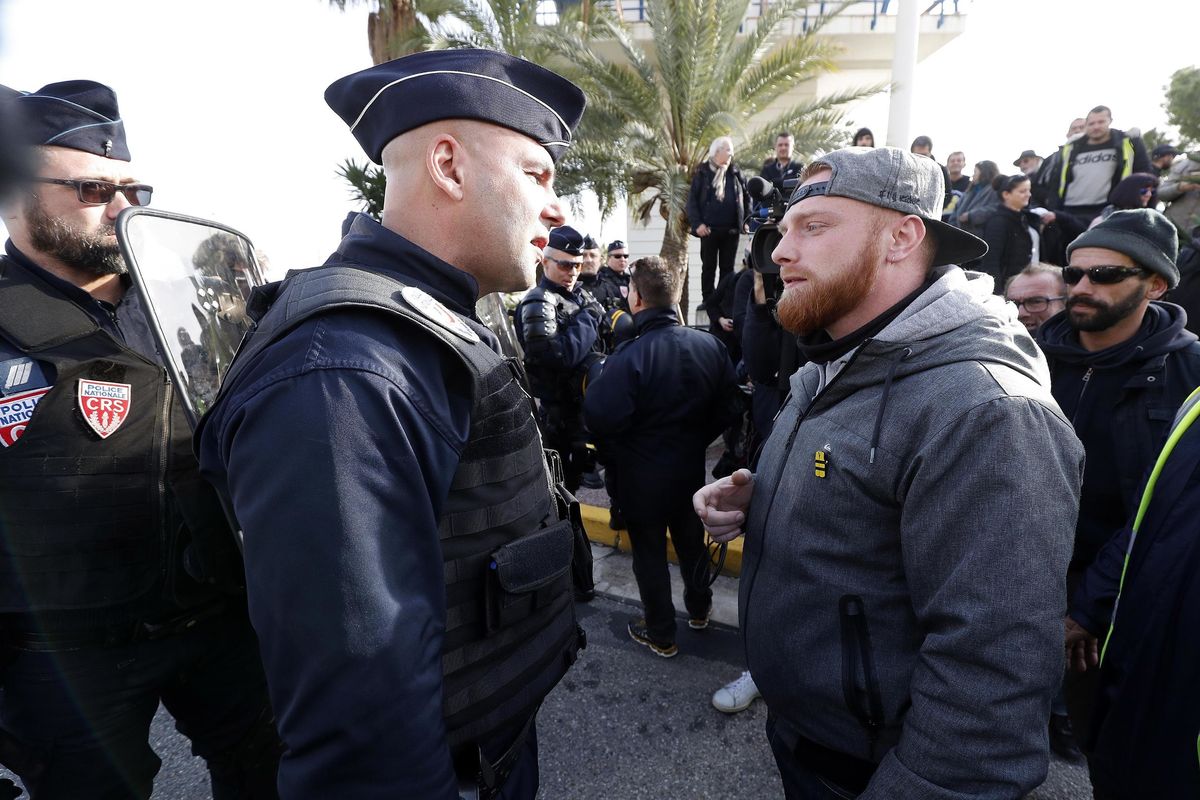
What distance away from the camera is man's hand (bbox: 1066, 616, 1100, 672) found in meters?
1.84

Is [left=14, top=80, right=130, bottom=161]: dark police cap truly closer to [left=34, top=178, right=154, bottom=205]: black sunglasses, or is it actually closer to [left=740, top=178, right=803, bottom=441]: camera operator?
[left=34, top=178, right=154, bottom=205]: black sunglasses

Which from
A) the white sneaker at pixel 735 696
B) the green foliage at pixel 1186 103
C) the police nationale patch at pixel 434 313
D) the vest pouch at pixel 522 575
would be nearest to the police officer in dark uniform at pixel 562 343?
the white sneaker at pixel 735 696

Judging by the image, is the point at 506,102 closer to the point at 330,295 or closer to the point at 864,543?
the point at 330,295

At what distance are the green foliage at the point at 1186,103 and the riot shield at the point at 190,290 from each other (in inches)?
1227

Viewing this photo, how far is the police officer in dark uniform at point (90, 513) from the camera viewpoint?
1.51 metres

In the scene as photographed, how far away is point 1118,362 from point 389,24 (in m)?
12.8

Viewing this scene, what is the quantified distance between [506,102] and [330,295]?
550 mm

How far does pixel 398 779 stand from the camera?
0.81 meters

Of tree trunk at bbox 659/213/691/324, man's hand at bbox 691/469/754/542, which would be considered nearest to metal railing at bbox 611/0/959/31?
tree trunk at bbox 659/213/691/324

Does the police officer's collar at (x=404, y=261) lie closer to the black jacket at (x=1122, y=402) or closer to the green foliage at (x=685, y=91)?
the black jacket at (x=1122, y=402)

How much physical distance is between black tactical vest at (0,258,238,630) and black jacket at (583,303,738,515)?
1.80 metres

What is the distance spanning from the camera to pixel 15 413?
58.2 inches

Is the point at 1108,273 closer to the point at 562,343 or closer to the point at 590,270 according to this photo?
the point at 562,343

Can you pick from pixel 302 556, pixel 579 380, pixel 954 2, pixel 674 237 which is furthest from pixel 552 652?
pixel 954 2
